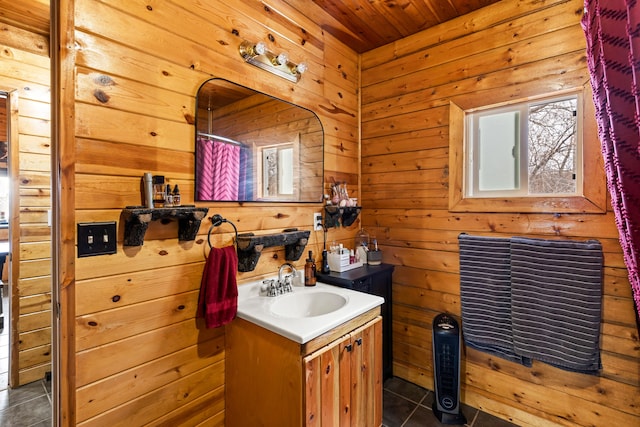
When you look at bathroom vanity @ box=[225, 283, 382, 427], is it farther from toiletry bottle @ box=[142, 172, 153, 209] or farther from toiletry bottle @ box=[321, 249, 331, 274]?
toiletry bottle @ box=[142, 172, 153, 209]

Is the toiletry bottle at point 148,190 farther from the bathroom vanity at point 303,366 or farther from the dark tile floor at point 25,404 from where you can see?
the dark tile floor at point 25,404

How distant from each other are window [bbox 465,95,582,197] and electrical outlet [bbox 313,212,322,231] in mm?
1032

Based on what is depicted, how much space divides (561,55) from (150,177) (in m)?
2.25

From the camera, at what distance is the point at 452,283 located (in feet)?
6.81

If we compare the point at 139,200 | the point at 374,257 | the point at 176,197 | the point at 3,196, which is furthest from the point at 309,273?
the point at 3,196

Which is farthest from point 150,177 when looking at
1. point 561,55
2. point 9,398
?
point 561,55

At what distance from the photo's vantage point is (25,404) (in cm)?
182

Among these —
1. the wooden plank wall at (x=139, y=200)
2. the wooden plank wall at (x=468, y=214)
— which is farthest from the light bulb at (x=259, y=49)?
the wooden plank wall at (x=468, y=214)

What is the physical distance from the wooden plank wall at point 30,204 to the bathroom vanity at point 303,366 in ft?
5.02

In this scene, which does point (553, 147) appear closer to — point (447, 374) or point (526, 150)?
point (526, 150)

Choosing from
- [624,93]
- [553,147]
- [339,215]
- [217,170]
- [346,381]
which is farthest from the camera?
[339,215]

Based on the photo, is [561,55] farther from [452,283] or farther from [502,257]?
[452,283]

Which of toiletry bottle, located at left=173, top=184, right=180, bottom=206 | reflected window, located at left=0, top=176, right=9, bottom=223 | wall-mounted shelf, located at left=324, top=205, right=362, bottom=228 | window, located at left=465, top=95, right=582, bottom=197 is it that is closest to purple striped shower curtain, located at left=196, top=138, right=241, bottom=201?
toiletry bottle, located at left=173, top=184, right=180, bottom=206

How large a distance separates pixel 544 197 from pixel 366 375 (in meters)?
1.42
